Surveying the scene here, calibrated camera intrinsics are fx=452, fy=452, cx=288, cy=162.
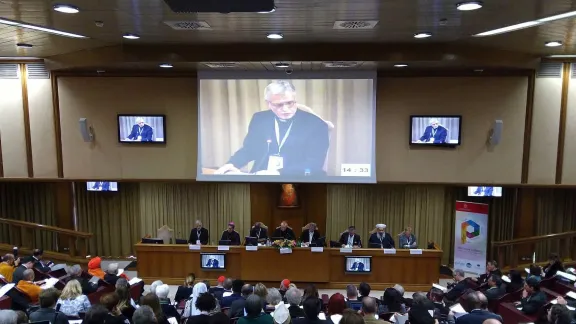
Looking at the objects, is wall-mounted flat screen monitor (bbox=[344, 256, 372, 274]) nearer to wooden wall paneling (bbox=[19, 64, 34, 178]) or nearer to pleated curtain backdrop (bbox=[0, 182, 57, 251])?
wooden wall paneling (bbox=[19, 64, 34, 178])

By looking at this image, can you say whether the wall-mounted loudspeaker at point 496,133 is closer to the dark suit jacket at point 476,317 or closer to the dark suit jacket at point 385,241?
the dark suit jacket at point 385,241

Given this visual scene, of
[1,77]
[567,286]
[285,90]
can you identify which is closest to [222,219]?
[285,90]

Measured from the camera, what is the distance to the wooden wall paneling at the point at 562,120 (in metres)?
8.52

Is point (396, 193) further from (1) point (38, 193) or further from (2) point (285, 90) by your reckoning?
(1) point (38, 193)

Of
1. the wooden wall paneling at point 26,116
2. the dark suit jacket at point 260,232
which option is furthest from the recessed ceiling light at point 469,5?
the wooden wall paneling at point 26,116

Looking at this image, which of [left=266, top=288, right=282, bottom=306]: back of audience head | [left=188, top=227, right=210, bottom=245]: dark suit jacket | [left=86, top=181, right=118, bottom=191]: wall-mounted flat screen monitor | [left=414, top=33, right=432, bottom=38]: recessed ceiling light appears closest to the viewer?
[left=266, top=288, right=282, bottom=306]: back of audience head

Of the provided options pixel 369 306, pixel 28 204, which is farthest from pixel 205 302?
pixel 28 204

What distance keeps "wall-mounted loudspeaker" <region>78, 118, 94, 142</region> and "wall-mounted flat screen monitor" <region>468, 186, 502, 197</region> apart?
329 inches

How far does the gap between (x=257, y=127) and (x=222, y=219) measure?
12.5 ft

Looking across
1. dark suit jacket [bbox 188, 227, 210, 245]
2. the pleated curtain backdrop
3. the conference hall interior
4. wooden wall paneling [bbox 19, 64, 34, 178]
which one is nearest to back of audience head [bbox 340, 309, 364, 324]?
the conference hall interior

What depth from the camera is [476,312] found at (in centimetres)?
469

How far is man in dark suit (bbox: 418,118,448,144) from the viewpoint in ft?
28.0

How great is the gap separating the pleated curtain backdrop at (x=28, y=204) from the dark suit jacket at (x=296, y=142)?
589 cm

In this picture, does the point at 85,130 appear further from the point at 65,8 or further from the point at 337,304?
the point at 337,304
